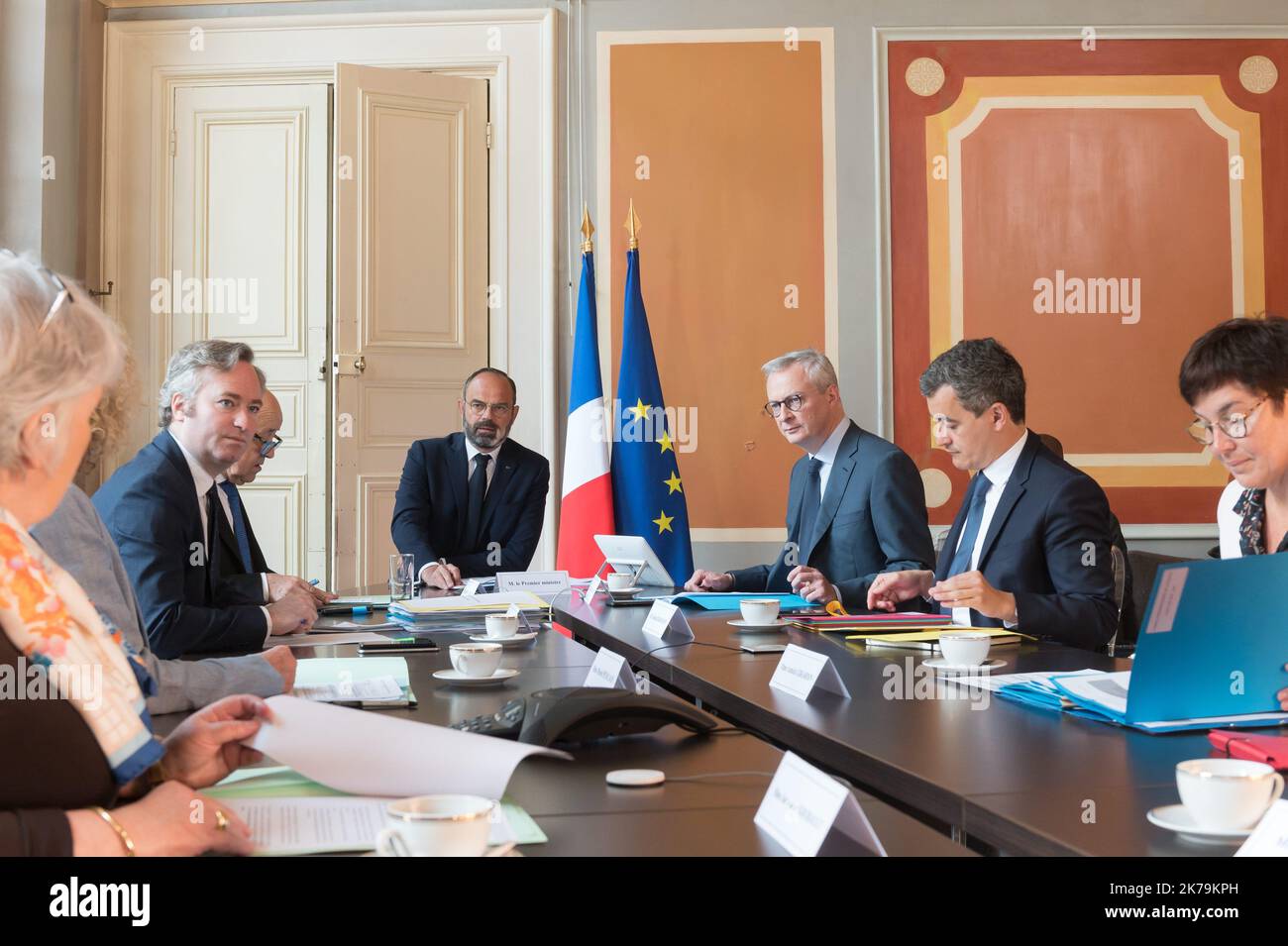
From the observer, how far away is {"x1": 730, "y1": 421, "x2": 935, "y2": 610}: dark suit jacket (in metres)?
3.64

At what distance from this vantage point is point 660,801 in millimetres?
1244

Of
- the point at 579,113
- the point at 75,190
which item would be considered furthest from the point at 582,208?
the point at 75,190

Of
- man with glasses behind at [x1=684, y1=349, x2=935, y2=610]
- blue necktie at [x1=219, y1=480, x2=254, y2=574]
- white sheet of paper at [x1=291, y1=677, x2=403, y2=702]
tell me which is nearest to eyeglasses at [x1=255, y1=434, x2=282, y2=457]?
blue necktie at [x1=219, y1=480, x2=254, y2=574]

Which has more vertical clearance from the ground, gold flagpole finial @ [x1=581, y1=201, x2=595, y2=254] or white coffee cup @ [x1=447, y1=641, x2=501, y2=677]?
gold flagpole finial @ [x1=581, y1=201, x2=595, y2=254]

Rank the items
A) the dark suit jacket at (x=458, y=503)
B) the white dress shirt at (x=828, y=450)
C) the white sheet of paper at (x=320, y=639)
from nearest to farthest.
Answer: the white sheet of paper at (x=320, y=639) < the white dress shirt at (x=828, y=450) < the dark suit jacket at (x=458, y=503)

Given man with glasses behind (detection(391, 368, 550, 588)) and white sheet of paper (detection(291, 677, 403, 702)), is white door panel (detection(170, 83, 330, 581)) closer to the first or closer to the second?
man with glasses behind (detection(391, 368, 550, 588))

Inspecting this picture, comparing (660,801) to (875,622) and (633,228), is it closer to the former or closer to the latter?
(875,622)

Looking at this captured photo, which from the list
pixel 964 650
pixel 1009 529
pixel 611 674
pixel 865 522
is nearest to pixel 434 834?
pixel 611 674

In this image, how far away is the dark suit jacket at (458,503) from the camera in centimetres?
495

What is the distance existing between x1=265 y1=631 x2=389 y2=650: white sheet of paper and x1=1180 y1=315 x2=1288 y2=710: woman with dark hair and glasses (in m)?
1.70

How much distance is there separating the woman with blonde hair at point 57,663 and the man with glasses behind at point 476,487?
12.6 feet

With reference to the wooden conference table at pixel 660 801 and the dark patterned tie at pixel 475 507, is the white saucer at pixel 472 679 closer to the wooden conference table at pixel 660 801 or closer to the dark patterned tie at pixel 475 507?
the wooden conference table at pixel 660 801

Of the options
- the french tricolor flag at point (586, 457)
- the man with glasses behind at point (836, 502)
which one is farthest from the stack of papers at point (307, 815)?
the french tricolor flag at point (586, 457)

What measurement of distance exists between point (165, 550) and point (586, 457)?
3074mm
